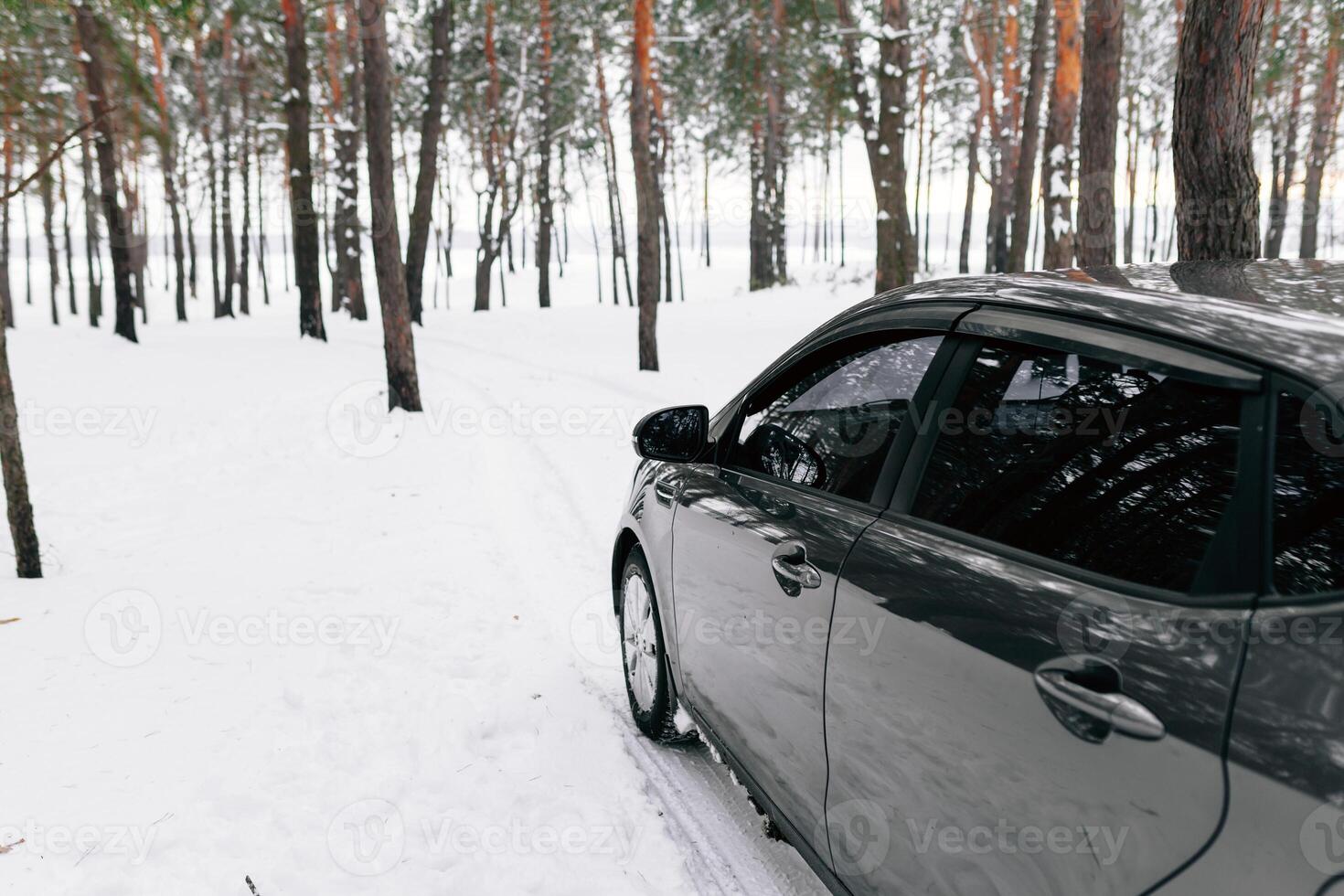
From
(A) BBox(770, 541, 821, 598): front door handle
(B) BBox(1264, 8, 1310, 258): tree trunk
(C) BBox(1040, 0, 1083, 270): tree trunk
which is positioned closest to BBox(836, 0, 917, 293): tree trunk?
(C) BBox(1040, 0, 1083, 270): tree trunk

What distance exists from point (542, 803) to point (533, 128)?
35.1 m

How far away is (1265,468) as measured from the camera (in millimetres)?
1432

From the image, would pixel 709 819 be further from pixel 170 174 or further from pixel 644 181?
pixel 170 174

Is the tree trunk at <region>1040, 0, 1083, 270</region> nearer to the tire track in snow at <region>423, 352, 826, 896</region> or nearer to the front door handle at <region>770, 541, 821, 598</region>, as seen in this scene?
the tire track in snow at <region>423, 352, 826, 896</region>

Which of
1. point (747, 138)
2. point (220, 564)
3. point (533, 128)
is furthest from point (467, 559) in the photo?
point (747, 138)

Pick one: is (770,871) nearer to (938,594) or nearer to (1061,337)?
(938,594)

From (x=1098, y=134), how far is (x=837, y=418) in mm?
8128

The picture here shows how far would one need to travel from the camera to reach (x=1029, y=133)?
18.2 m

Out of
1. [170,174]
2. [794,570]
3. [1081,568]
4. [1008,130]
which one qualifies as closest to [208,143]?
[170,174]

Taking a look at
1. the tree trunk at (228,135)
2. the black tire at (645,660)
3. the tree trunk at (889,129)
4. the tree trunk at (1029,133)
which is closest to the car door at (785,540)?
the black tire at (645,660)

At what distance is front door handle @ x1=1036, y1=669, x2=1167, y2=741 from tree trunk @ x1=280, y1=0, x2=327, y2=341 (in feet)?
67.0

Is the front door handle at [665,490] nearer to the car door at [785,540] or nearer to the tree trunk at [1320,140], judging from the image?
the car door at [785,540]

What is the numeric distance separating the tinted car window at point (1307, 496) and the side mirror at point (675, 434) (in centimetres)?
203

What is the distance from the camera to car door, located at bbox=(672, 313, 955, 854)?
2320 millimetres
